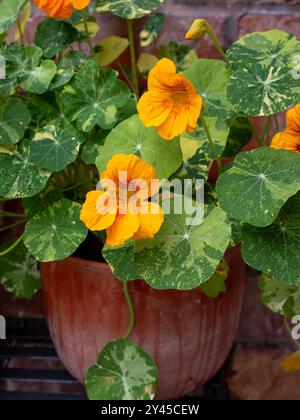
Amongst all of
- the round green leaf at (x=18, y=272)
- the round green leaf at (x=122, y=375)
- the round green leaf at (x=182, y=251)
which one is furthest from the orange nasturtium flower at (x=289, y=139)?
the round green leaf at (x=18, y=272)

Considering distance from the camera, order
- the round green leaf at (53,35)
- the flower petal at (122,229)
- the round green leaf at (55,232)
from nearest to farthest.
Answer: the flower petal at (122,229), the round green leaf at (55,232), the round green leaf at (53,35)

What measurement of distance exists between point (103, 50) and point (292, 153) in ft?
1.35

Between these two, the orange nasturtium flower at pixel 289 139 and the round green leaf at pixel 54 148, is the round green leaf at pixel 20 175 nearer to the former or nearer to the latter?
the round green leaf at pixel 54 148

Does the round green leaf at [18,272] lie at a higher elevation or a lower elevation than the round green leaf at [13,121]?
lower

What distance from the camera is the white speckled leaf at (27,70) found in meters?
0.85

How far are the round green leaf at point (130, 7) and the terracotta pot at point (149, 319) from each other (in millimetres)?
338

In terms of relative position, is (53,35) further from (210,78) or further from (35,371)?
(35,371)

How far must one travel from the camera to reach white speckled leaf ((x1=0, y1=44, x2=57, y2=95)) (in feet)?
2.79

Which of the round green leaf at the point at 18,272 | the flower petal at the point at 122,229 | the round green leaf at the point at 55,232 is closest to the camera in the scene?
the flower petal at the point at 122,229

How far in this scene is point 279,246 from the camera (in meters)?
0.73

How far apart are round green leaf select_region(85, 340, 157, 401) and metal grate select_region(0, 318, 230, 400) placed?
0.68 ft

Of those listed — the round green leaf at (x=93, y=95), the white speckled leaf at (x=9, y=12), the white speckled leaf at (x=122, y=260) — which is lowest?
the white speckled leaf at (x=122, y=260)

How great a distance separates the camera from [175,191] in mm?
813
